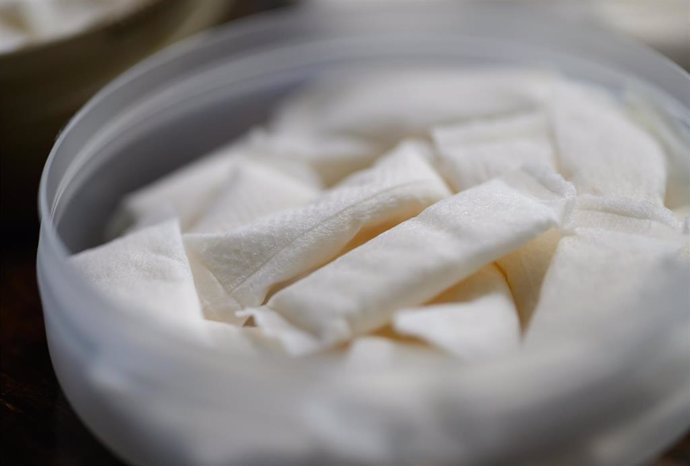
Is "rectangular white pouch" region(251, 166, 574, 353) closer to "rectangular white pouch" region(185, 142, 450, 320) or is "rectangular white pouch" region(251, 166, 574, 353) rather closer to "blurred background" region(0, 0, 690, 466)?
"rectangular white pouch" region(185, 142, 450, 320)

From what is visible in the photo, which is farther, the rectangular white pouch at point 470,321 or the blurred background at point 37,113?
the blurred background at point 37,113

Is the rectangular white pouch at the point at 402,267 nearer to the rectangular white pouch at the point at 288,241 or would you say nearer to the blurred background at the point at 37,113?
the rectangular white pouch at the point at 288,241

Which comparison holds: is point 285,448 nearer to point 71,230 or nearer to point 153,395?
point 153,395

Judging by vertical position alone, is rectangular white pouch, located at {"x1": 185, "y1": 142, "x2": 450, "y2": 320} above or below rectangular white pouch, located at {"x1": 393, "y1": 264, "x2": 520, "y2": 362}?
above

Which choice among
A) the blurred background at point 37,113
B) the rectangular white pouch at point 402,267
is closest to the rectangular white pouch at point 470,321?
the rectangular white pouch at point 402,267

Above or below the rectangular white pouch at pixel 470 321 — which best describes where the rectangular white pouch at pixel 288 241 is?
above

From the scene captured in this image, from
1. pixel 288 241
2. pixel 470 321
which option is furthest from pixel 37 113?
pixel 470 321

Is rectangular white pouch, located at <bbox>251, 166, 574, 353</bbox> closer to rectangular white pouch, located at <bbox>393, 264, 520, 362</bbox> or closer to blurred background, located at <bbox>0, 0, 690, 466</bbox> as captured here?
rectangular white pouch, located at <bbox>393, 264, 520, 362</bbox>

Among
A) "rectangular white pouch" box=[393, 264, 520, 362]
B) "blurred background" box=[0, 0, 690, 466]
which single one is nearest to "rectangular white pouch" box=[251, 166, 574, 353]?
"rectangular white pouch" box=[393, 264, 520, 362]

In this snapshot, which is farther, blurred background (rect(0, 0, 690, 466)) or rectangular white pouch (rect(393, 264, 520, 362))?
blurred background (rect(0, 0, 690, 466))

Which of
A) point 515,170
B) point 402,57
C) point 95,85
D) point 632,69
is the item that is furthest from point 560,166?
point 95,85
